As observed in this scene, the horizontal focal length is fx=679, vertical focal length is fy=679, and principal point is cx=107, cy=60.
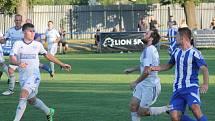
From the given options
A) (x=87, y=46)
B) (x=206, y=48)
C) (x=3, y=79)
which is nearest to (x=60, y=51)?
(x=87, y=46)

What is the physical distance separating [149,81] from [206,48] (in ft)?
111

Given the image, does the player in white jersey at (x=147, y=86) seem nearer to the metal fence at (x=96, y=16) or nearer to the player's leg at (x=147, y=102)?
the player's leg at (x=147, y=102)

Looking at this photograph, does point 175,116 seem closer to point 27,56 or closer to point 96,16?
point 27,56

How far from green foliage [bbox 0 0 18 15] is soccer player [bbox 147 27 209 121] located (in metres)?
40.1

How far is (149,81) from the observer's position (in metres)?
11.9

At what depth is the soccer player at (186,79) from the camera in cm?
1067

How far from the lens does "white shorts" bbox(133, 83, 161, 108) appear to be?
1181 centimetres

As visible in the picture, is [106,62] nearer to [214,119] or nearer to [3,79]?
[3,79]

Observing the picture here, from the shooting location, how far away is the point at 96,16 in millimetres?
59406

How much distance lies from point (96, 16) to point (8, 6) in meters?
10.5

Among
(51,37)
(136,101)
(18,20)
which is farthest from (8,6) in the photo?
(136,101)

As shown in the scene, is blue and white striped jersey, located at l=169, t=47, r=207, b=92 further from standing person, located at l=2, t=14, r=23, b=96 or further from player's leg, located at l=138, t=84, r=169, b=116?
standing person, located at l=2, t=14, r=23, b=96

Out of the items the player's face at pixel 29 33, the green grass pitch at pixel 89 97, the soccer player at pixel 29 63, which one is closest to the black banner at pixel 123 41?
the green grass pitch at pixel 89 97

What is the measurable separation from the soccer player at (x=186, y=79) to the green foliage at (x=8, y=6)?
131 feet
